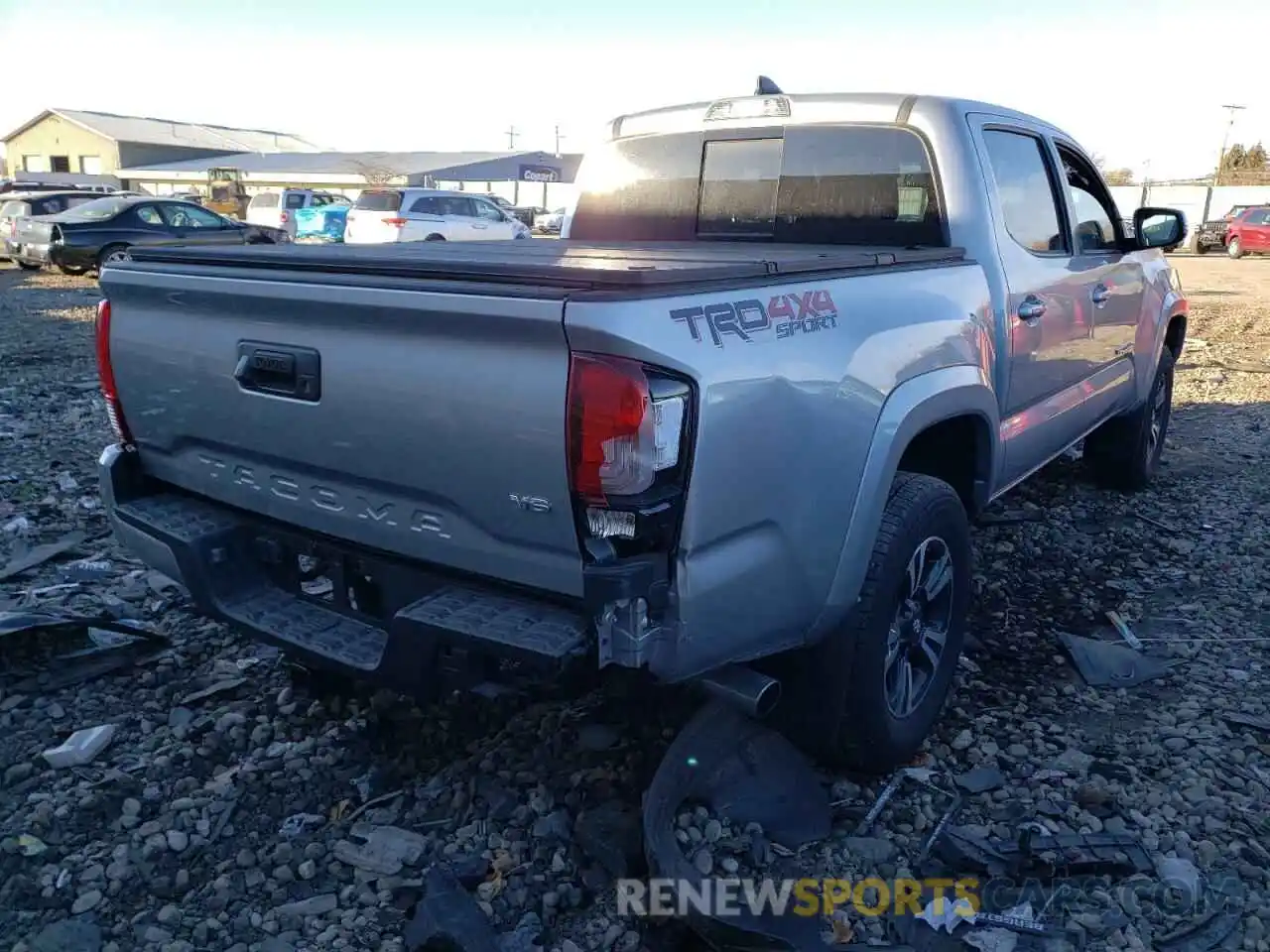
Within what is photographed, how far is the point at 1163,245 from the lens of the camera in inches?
197

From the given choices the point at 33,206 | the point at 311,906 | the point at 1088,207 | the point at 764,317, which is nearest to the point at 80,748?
the point at 311,906

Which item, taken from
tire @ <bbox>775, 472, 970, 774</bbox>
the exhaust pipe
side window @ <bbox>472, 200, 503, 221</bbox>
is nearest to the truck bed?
tire @ <bbox>775, 472, 970, 774</bbox>

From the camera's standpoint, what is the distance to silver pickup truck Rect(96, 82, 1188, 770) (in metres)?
2.14

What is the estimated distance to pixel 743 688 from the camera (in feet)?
7.86

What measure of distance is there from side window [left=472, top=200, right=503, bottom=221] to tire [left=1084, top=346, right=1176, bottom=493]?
19.1 m

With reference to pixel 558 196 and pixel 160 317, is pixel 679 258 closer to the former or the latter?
pixel 160 317

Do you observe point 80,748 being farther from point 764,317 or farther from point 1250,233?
point 1250,233

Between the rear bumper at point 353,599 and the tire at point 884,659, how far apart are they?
2.63 ft

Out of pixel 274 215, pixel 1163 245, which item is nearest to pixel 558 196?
pixel 274 215

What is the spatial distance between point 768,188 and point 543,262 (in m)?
1.90

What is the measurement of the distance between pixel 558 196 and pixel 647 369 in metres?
50.0

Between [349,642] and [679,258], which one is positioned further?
[679,258]

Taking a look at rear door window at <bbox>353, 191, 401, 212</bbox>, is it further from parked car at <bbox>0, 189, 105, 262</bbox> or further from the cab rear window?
the cab rear window

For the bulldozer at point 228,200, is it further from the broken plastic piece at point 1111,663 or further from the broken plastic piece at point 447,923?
the broken plastic piece at point 447,923
